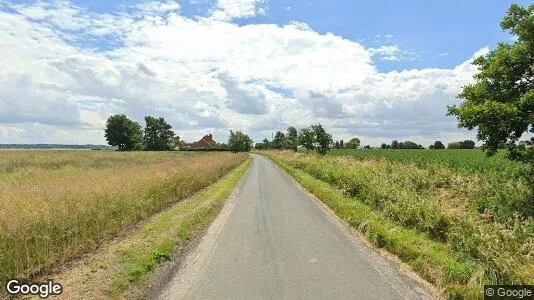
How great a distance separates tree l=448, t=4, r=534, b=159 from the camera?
13305 millimetres

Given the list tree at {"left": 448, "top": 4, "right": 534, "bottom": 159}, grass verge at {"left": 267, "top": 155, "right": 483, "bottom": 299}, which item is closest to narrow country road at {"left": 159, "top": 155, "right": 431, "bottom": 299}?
grass verge at {"left": 267, "top": 155, "right": 483, "bottom": 299}

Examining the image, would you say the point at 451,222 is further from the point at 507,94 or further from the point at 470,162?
the point at 470,162

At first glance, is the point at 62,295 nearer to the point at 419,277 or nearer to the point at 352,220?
the point at 419,277

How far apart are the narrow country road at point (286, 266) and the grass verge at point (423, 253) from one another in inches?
18.0

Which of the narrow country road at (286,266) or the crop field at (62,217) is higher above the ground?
the crop field at (62,217)

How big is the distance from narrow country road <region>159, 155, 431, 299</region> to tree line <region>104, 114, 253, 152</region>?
12158 centimetres

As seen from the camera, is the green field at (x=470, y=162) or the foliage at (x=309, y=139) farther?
the foliage at (x=309, y=139)

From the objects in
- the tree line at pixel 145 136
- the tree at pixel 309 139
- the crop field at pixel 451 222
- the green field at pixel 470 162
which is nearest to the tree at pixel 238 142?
the tree line at pixel 145 136

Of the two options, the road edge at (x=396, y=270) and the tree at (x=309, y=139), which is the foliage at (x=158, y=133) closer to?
the tree at (x=309, y=139)

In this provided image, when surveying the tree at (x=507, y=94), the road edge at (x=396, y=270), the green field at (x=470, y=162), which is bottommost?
the road edge at (x=396, y=270)

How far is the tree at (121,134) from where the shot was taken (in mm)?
127500

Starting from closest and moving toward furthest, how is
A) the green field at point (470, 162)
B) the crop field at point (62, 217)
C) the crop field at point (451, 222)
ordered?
the crop field at point (451, 222) < the crop field at point (62, 217) < the green field at point (470, 162)

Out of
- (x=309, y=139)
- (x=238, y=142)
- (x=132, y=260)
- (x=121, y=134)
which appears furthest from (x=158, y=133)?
(x=132, y=260)

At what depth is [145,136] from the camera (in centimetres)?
13900
